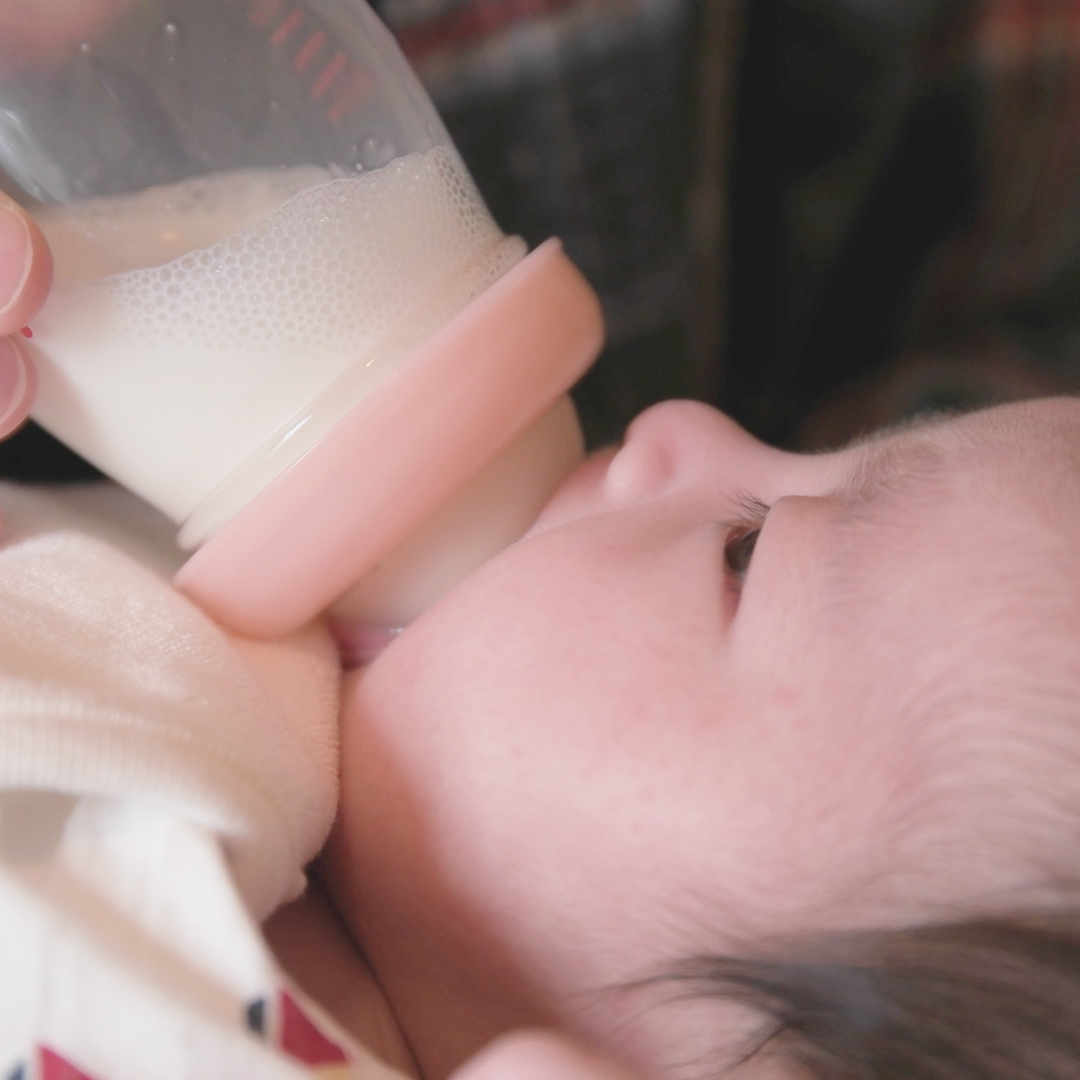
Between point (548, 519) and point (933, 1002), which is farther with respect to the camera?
point (548, 519)

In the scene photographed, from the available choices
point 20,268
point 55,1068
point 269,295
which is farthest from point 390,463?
point 55,1068

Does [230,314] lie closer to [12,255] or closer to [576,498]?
[12,255]


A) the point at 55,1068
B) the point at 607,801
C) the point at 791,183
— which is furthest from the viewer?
the point at 791,183

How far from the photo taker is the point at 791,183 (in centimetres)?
122

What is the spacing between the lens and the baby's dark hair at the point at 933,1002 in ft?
1.34

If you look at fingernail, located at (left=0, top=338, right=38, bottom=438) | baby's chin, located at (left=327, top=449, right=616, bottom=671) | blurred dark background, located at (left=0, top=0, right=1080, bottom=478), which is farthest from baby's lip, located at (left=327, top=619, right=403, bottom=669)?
blurred dark background, located at (left=0, top=0, right=1080, bottom=478)

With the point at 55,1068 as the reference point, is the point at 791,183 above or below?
below

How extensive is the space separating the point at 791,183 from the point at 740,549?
0.78 m

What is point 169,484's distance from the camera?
597mm

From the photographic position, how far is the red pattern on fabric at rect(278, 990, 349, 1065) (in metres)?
0.43

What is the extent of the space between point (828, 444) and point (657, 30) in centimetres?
57

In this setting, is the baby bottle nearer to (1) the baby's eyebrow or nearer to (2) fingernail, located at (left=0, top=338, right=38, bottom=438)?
(2) fingernail, located at (left=0, top=338, right=38, bottom=438)

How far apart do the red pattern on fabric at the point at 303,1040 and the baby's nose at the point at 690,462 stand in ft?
1.20

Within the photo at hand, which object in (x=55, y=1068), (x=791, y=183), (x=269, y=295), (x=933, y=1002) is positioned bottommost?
(x=791, y=183)
